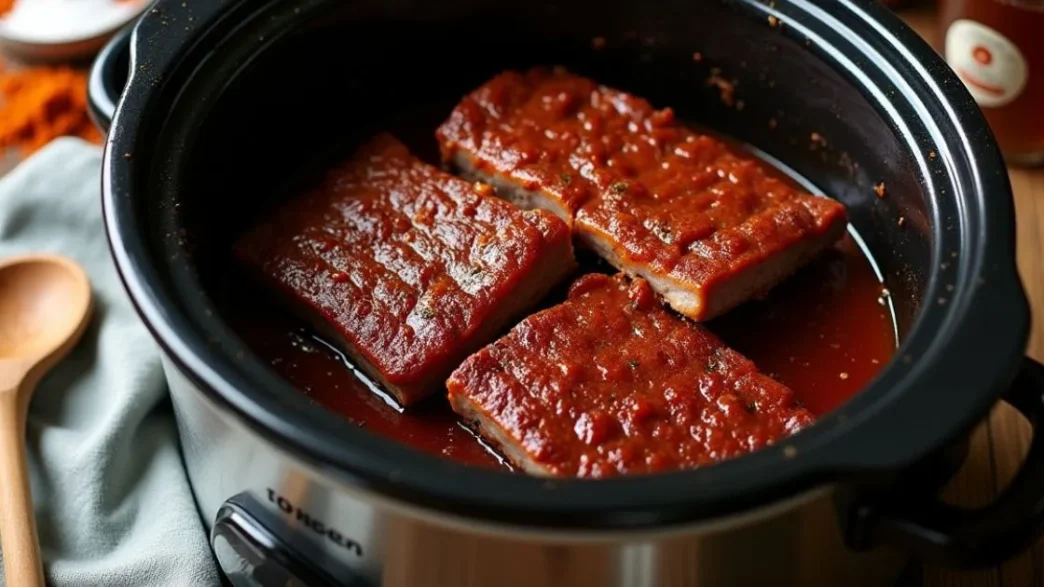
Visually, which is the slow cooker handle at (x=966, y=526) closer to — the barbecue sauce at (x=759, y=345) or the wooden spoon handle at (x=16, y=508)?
the barbecue sauce at (x=759, y=345)

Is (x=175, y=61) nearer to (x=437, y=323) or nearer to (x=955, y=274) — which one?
(x=437, y=323)

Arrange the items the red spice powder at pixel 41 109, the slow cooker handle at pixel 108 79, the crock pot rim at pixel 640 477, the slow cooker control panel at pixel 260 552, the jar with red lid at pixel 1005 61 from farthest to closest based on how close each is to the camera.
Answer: the red spice powder at pixel 41 109, the jar with red lid at pixel 1005 61, the slow cooker handle at pixel 108 79, the slow cooker control panel at pixel 260 552, the crock pot rim at pixel 640 477

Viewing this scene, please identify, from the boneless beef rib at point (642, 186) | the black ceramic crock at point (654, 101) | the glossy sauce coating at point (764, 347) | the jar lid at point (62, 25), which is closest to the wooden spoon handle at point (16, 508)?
the black ceramic crock at point (654, 101)

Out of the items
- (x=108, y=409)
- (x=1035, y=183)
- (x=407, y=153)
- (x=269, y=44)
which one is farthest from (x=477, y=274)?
(x=1035, y=183)

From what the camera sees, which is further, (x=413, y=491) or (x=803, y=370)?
(x=803, y=370)

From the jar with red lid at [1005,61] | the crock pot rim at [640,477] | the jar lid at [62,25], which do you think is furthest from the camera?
the jar lid at [62,25]

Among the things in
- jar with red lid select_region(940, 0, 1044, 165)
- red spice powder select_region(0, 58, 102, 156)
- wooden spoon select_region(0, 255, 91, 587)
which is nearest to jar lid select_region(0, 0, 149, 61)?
red spice powder select_region(0, 58, 102, 156)

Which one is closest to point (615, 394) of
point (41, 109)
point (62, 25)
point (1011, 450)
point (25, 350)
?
point (1011, 450)

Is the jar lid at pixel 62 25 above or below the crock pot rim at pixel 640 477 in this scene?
below

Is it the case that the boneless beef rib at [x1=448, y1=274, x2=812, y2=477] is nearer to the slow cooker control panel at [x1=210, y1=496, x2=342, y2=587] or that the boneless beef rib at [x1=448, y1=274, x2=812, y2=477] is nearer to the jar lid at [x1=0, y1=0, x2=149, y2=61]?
the slow cooker control panel at [x1=210, y1=496, x2=342, y2=587]
